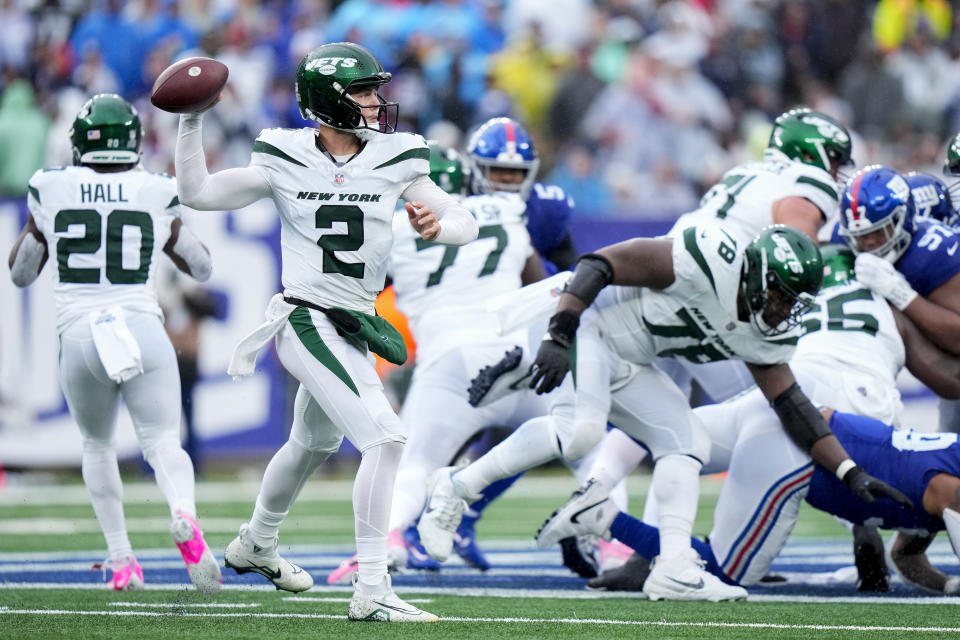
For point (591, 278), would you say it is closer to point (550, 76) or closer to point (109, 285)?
point (109, 285)

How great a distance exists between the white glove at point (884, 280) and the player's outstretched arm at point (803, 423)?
32.0 inches

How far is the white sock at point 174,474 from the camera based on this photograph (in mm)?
5492

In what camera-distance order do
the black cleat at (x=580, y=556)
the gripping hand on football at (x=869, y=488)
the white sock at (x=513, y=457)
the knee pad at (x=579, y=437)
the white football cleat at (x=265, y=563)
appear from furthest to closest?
the black cleat at (x=580, y=556), the white sock at (x=513, y=457), the knee pad at (x=579, y=437), the gripping hand on football at (x=869, y=488), the white football cleat at (x=265, y=563)

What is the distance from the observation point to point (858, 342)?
595 cm

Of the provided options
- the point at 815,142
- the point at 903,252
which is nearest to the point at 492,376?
the point at 903,252

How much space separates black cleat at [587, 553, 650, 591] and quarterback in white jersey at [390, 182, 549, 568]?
0.88 meters

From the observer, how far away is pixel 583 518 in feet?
17.9

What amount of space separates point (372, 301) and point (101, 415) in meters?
1.57

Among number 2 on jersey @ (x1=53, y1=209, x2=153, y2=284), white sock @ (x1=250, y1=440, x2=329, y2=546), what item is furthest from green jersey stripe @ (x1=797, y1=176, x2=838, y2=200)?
number 2 on jersey @ (x1=53, y1=209, x2=153, y2=284)

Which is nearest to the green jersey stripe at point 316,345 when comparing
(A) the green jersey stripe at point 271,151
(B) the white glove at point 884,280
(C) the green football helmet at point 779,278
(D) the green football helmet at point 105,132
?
(A) the green jersey stripe at point 271,151

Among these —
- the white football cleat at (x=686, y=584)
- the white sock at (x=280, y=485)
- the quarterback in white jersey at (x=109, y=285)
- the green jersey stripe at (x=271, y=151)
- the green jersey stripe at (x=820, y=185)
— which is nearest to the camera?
the green jersey stripe at (x=271, y=151)

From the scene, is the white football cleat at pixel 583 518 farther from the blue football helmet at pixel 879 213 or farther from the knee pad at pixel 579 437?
the blue football helmet at pixel 879 213

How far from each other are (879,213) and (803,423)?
111cm

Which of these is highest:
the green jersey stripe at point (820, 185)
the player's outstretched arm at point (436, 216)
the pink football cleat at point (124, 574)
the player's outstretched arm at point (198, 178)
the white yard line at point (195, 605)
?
the player's outstretched arm at point (198, 178)
